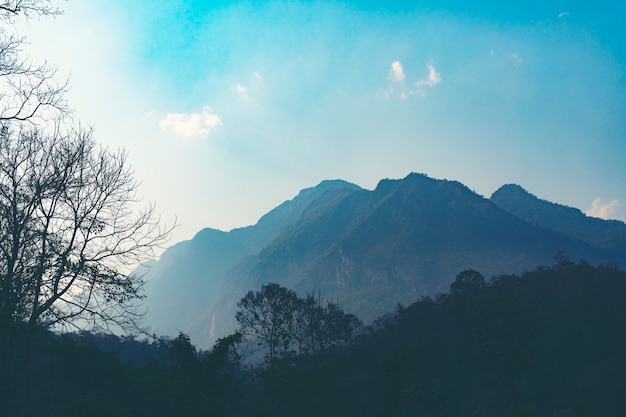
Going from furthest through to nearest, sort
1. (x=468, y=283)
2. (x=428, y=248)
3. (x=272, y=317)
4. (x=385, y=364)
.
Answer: (x=428, y=248) < (x=468, y=283) < (x=272, y=317) < (x=385, y=364)

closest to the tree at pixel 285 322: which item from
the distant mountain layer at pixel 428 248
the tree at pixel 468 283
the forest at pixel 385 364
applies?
the forest at pixel 385 364

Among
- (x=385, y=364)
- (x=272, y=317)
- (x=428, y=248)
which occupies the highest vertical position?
(x=428, y=248)

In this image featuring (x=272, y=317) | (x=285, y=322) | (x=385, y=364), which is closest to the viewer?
(x=385, y=364)

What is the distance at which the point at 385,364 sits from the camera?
3044 cm

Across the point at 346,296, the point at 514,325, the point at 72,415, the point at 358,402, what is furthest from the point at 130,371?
the point at 346,296

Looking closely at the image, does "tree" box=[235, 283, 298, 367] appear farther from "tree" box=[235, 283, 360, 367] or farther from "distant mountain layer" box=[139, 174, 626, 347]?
"distant mountain layer" box=[139, 174, 626, 347]

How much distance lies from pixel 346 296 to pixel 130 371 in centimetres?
13389

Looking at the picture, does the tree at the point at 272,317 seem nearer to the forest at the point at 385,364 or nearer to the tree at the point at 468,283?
the forest at the point at 385,364

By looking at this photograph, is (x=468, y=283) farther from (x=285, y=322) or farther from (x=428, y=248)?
(x=428, y=248)

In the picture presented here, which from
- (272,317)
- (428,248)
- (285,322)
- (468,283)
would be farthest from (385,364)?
(428,248)

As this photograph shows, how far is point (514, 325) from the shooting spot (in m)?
37.2

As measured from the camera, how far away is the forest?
75.8 feet

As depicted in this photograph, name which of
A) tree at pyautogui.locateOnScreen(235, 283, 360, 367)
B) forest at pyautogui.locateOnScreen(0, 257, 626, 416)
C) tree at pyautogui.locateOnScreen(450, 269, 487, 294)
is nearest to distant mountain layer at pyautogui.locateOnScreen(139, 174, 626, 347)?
tree at pyautogui.locateOnScreen(450, 269, 487, 294)

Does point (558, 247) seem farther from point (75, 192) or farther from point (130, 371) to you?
point (75, 192)
